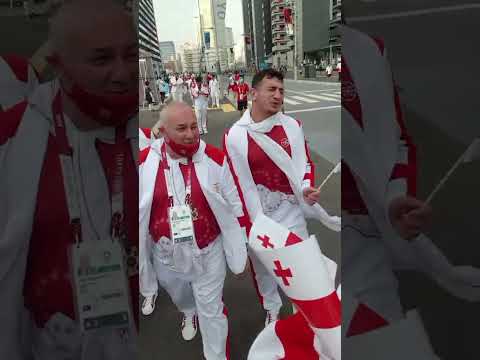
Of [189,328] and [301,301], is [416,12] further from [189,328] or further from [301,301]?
[189,328]

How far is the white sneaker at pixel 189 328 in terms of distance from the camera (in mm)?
2537

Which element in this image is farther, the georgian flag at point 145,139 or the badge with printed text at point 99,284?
the georgian flag at point 145,139

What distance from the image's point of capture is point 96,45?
648 mm

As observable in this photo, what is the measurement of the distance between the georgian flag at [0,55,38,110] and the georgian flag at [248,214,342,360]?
67 cm

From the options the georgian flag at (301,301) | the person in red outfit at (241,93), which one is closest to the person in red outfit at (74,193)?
the georgian flag at (301,301)

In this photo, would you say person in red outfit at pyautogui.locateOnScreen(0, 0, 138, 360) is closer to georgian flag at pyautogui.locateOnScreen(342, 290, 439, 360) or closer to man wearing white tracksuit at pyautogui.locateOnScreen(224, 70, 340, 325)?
georgian flag at pyautogui.locateOnScreen(342, 290, 439, 360)

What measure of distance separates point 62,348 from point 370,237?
0.73 metres

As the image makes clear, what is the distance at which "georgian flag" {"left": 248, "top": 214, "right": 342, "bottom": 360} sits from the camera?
2.80ft

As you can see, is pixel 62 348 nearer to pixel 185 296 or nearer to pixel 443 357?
pixel 443 357

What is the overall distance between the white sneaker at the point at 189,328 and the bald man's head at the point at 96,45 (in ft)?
7.28

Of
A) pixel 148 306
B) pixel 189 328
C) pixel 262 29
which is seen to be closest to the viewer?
pixel 189 328

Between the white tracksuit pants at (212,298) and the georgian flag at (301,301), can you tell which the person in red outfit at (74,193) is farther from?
the white tracksuit pants at (212,298)

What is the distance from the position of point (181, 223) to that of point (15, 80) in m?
1.35

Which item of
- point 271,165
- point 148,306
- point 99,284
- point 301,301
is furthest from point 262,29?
point 99,284
